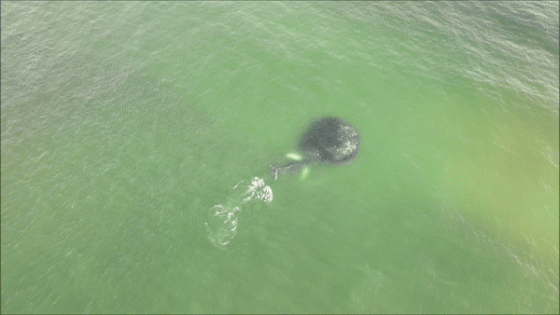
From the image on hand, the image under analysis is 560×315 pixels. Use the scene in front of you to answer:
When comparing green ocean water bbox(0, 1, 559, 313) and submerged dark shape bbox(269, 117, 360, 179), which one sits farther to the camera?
submerged dark shape bbox(269, 117, 360, 179)

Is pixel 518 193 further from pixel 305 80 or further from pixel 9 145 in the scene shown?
pixel 9 145

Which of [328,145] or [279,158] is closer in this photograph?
[328,145]

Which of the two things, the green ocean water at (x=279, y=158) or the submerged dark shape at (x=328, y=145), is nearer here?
the green ocean water at (x=279, y=158)

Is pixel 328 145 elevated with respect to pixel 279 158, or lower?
elevated

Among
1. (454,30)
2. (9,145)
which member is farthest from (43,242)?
(454,30)
